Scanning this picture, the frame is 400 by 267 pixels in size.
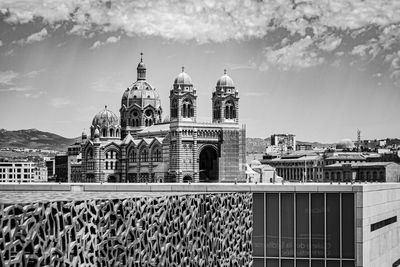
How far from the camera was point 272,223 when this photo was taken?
3491 centimetres

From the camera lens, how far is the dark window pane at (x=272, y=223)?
115ft

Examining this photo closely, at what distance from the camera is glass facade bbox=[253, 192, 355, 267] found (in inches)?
1377

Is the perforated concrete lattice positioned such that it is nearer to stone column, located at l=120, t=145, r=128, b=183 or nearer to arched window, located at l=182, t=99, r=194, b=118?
arched window, located at l=182, t=99, r=194, b=118

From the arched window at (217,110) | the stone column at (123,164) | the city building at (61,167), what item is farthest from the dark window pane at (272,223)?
the city building at (61,167)

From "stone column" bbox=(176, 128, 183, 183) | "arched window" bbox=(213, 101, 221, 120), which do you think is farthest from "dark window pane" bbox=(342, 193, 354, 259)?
"arched window" bbox=(213, 101, 221, 120)

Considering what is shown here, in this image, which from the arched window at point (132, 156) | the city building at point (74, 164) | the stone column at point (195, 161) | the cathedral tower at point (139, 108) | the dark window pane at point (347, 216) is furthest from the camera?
the city building at point (74, 164)

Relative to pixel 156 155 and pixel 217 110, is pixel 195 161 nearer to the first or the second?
pixel 156 155

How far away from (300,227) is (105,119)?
3602 inches

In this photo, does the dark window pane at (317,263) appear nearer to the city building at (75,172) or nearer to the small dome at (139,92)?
the small dome at (139,92)

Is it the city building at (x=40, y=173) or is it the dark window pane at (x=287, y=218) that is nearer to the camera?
the dark window pane at (x=287, y=218)

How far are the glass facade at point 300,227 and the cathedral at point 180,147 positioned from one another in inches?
2657

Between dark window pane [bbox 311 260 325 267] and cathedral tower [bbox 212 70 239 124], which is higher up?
cathedral tower [bbox 212 70 239 124]

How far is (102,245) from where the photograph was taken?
18.8 metres

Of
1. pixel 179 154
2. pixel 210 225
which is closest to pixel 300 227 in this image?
pixel 210 225
